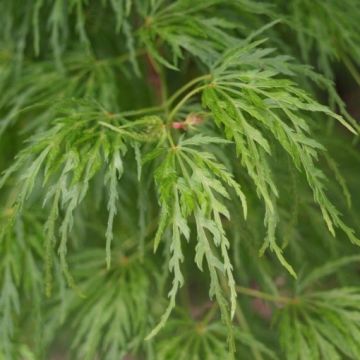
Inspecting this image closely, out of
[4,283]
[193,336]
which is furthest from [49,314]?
[193,336]

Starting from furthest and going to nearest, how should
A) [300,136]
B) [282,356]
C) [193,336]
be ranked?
[282,356]
[193,336]
[300,136]

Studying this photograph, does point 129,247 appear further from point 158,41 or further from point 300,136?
point 300,136

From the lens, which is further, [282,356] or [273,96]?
[282,356]

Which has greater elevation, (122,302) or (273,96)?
(273,96)

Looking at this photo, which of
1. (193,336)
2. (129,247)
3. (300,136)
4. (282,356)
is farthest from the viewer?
(282,356)

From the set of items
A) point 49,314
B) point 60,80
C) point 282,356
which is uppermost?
point 60,80

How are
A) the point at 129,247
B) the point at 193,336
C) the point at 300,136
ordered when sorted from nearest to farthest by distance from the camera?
the point at 300,136 → the point at 193,336 → the point at 129,247

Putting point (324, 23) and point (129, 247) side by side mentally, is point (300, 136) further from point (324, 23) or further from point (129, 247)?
point (129, 247)

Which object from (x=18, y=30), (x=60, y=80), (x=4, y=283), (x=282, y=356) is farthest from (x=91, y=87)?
(x=282, y=356)

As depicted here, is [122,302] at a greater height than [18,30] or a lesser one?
lesser
